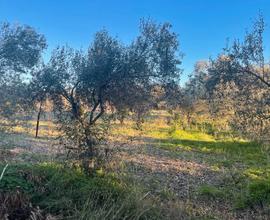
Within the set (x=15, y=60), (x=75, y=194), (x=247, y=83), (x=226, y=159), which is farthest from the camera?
(x=226, y=159)

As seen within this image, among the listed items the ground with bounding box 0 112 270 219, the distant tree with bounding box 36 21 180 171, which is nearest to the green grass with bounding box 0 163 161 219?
the ground with bounding box 0 112 270 219

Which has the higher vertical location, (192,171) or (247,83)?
(247,83)

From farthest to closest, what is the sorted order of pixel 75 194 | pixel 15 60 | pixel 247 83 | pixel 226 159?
pixel 226 159
pixel 15 60
pixel 247 83
pixel 75 194

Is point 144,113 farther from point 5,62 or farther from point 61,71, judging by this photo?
point 5,62

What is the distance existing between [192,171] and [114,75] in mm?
6033

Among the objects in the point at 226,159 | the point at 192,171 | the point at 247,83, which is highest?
the point at 247,83

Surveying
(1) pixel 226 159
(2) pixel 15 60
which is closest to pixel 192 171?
(1) pixel 226 159

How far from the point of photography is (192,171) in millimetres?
16578

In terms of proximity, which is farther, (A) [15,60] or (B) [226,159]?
(B) [226,159]

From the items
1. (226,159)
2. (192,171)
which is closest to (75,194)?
(192,171)

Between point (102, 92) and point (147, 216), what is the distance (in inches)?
283

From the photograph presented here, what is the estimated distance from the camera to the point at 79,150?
11328 millimetres

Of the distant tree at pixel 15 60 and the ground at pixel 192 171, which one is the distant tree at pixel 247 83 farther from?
the distant tree at pixel 15 60

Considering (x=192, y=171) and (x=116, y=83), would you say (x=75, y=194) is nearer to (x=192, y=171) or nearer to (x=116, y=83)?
(x=116, y=83)
